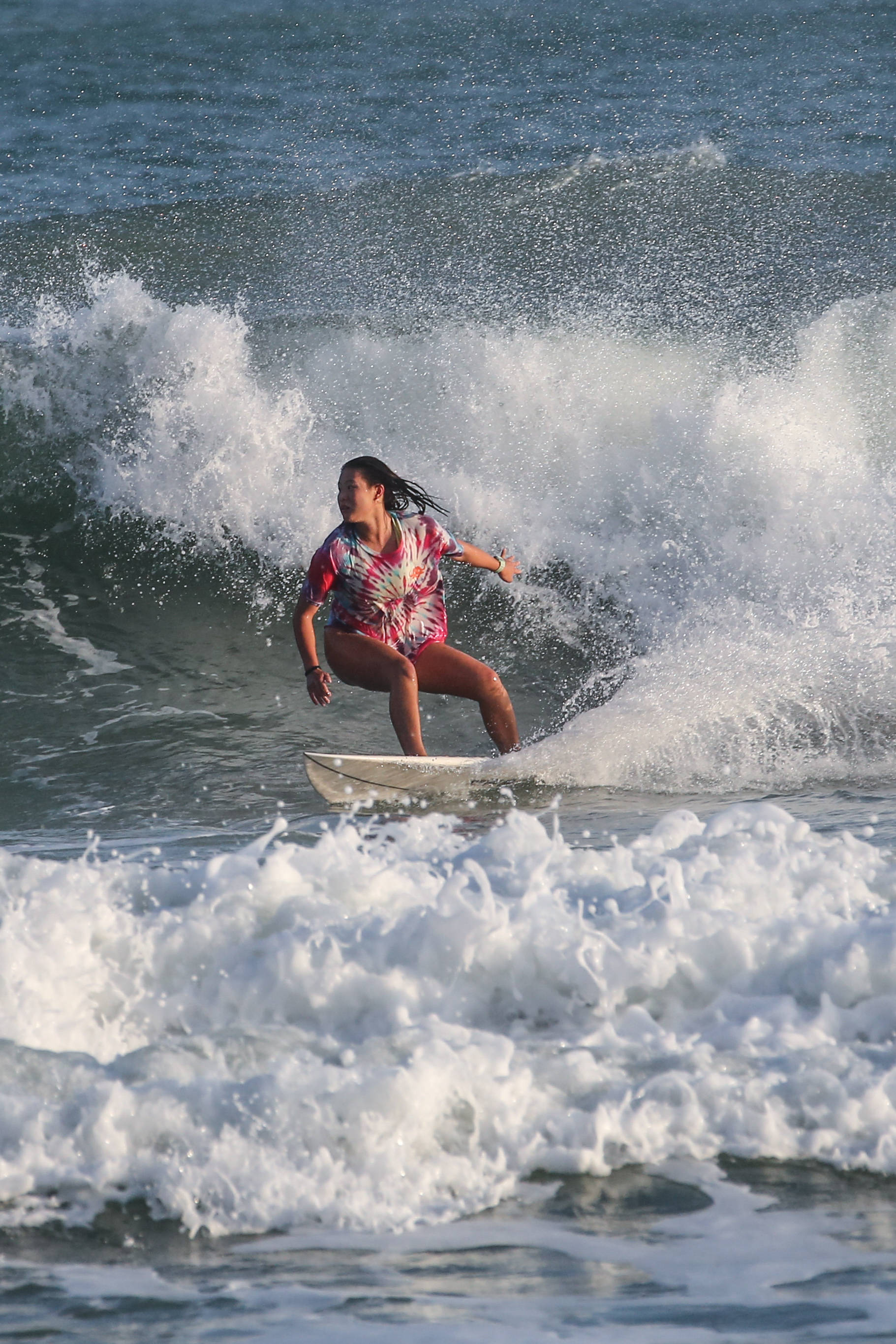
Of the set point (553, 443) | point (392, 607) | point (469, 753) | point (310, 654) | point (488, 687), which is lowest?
point (469, 753)

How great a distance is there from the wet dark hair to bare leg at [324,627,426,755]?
1.90 ft

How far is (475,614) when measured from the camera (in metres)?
8.45

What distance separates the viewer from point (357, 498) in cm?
541

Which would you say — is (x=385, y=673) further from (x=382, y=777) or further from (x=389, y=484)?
(x=389, y=484)

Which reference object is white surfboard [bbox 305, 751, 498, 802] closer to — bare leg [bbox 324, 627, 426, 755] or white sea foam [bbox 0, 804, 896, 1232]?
bare leg [bbox 324, 627, 426, 755]

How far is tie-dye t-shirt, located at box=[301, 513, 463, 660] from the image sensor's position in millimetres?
5445

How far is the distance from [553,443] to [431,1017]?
274 inches

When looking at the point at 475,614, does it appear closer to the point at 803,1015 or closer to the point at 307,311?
the point at 307,311

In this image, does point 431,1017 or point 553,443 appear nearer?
point 431,1017

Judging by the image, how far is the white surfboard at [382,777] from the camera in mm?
5281

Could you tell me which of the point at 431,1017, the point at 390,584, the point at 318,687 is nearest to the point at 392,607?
the point at 390,584

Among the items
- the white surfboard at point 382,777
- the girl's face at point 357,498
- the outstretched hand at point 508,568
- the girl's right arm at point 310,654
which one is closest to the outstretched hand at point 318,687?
the girl's right arm at point 310,654

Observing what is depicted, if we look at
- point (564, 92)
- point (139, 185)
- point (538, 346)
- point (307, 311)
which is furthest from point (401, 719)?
point (564, 92)

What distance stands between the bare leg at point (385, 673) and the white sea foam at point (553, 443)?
6.46 feet
